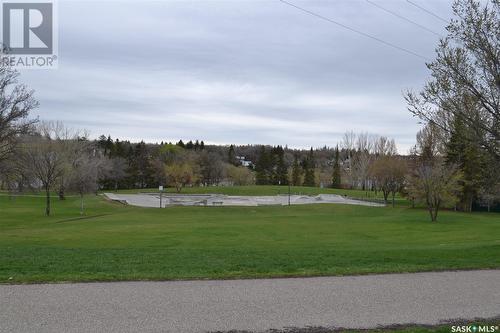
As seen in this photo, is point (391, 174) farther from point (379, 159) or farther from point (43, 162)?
point (43, 162)

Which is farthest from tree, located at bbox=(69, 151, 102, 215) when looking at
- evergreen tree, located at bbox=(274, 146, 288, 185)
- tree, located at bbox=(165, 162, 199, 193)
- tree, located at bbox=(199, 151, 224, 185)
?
evergreen tree, located at bbox=(274, 146, 288, 185)

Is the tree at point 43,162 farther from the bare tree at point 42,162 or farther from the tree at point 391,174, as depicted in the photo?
the tree at point 391,174

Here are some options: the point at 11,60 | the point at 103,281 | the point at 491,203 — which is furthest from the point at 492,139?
the point at 491,203

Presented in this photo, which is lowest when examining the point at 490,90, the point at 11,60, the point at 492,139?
the point at 492,139

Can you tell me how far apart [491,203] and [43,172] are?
207 feet

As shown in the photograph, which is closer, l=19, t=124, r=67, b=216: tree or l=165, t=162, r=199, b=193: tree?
l=19, t=124, r=67, b=216: tree

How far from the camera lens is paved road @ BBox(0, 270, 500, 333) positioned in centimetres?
648

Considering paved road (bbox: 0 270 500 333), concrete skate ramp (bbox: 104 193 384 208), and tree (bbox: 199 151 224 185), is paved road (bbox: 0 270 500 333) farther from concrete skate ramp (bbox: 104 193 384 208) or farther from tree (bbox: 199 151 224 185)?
tree (bbox: 199 151 224 185)

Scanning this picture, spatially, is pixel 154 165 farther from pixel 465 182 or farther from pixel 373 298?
pixel 373 298

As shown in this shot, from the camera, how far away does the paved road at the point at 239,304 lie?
21.3ft

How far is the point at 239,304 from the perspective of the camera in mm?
7523

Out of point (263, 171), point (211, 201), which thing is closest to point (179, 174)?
point (211, 201)

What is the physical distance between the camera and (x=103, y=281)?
29.3 ft

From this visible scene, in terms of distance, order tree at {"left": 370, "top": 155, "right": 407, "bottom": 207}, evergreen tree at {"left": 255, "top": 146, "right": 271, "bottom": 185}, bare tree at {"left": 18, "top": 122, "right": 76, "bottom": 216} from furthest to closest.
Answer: evergreen tree at {"left": 255, "top": 146, "right": 271, "bottom": 185}, tree at {"left": 370, "top": 155, "right": 407, "bottom": 207}, bare tree at {"left": 18, "top": 122, "right": 76, "bottom": 216}
